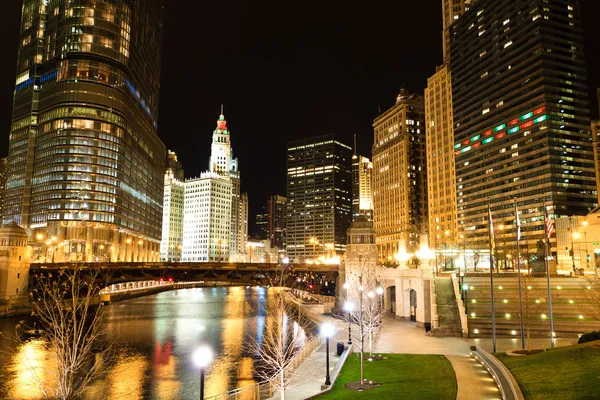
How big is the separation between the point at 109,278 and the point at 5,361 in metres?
38.1

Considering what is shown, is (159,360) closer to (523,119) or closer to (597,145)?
(523,119)

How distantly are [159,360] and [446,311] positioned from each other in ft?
104

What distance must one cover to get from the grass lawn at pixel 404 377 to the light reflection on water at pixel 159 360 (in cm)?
1172

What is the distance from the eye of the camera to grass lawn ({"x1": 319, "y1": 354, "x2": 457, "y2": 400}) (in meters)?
27.3

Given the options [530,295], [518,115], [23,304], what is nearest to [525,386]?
[530,295]

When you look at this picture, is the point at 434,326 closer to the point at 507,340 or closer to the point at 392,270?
the point at 507,340

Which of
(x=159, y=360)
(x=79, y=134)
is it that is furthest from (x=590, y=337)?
(x=79, y=134)

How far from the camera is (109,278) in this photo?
88.1 meters

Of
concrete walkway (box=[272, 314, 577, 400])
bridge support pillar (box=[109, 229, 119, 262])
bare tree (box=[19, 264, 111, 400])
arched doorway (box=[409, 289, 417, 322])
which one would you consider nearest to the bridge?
bare tree (box=[19, 264, 111, 400])

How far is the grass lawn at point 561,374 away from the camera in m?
22.0

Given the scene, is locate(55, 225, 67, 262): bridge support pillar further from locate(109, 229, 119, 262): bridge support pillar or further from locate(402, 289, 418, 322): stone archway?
locate(402, 289, 418, 322): stone archway

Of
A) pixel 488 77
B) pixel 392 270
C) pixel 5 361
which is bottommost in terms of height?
pixel 5 361

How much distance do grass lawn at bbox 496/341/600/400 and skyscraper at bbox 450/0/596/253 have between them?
432 feet

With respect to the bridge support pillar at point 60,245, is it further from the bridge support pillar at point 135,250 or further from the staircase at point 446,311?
the staircase at point 446,311
